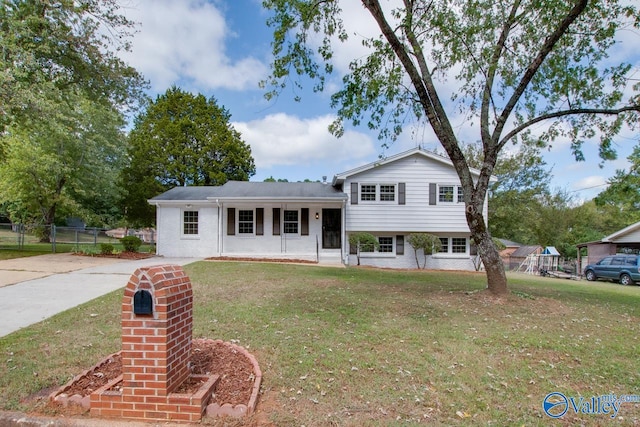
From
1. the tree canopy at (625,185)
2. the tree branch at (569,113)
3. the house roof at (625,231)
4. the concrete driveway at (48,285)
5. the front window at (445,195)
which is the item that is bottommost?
the concrete driveway at (48,285)

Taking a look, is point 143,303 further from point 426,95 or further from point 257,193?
point 257,193

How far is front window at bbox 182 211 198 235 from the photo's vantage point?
16.0 m

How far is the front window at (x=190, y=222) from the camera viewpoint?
52.5ft

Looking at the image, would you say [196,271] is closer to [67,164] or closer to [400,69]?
[400,69]

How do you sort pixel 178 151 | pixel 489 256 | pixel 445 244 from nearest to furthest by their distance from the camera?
pixel 489 256, pixel 445 244, pixel 178 151

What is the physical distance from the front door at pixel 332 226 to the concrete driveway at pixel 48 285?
813cm

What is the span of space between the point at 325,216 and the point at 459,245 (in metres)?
6.73

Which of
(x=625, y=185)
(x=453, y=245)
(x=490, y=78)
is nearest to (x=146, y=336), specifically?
(x=490, y=78)

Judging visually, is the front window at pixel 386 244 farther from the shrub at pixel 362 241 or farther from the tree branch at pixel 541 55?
the tree branch at pixel 541 55

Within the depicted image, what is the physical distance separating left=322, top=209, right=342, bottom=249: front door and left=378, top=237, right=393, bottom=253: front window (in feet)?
6.97

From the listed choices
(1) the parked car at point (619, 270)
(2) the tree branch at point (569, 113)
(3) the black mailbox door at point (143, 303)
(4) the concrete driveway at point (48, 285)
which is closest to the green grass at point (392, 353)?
(4) the concrete driveway at point (48, 285)

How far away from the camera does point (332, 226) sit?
16.1 meters

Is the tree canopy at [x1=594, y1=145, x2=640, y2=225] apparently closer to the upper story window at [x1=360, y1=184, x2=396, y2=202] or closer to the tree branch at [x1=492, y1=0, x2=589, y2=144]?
the tree branch at [x1=492, y1=0, x2=589, y2=144]

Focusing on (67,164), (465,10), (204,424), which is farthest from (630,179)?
(67,164)
